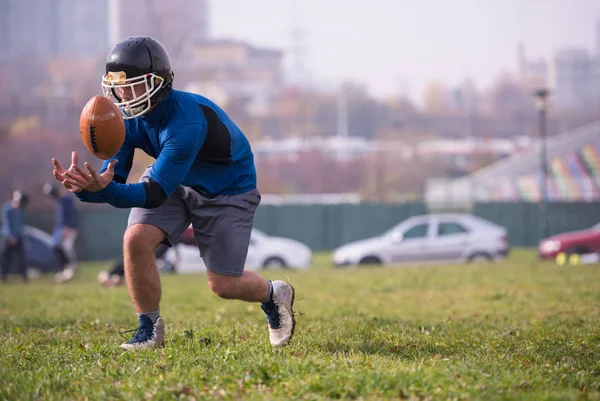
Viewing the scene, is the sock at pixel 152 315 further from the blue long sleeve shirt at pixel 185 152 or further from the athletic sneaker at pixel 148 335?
the blue long sleeve shirt at pixel 185 152

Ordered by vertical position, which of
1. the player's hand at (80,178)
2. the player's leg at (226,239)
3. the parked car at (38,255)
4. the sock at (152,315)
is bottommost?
the parked car at (38,255)

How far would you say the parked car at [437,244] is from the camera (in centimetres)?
2223

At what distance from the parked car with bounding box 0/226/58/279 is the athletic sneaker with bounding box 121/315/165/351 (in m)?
18.6

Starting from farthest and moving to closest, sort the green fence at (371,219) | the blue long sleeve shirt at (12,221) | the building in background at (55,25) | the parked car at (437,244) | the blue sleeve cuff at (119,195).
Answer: the building in background at (55,25) < the green fence at (371,219) < the parked car at (437,244) < the blue long sleeve shirt at (12,221) < the blue sleeve cuff at (119,195)

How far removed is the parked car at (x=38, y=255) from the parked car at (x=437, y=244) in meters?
8.48

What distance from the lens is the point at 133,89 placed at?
→ 5.08m

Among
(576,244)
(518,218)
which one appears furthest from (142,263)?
(518,218)

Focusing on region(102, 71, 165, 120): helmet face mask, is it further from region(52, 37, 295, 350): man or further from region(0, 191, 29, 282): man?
region(0, 191, 29, 282): man

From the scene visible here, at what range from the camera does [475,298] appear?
1085cm

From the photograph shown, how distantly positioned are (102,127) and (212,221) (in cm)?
100

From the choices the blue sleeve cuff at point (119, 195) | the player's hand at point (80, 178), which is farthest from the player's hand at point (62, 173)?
the blue sleeve cuff at point (119, 195)

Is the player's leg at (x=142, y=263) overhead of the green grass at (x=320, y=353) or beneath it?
overhead

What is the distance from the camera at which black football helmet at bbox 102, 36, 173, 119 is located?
5.09 metres

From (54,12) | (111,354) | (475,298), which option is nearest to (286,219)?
(475,298)
